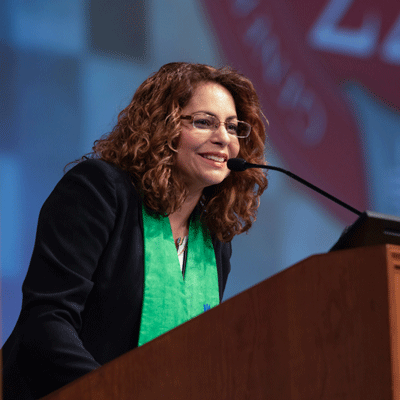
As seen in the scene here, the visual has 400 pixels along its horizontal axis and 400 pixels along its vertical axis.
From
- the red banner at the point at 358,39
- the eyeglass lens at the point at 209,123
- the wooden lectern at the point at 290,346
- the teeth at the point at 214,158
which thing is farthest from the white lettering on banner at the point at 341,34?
the wooden lectern at the point at 290,346

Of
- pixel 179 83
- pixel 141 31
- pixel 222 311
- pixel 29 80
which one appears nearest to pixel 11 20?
pixel 29 80

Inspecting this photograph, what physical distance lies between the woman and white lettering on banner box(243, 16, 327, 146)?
0.71m

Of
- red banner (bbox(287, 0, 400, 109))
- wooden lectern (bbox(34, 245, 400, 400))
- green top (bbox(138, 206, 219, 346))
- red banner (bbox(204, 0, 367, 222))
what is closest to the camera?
wooden lectern (bbox(34, 245, 400, 400))

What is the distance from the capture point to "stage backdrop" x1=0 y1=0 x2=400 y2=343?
6.07ft

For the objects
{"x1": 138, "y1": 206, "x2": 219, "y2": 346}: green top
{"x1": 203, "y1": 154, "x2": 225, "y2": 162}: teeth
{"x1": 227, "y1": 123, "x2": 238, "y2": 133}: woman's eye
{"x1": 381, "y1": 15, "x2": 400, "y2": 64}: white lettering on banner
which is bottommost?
{"x1": 138, "y1": 206, "x2": 219, "y2": 346}: green top

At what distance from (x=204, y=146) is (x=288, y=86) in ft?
3.37

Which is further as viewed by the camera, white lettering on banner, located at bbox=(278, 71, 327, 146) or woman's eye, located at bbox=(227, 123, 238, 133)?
white lettering on banner, located at bbox=(278, 71, 327, 146)

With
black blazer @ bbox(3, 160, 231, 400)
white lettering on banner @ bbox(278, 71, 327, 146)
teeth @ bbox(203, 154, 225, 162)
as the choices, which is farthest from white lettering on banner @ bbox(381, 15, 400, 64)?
black blazer @ bbox(3, 160, 231, 400)

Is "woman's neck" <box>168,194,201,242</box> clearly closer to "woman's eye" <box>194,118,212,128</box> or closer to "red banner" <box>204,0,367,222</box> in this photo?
"woman's eye" <box>194,118,212,128</box>

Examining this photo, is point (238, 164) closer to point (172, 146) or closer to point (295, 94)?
point (172, 146)

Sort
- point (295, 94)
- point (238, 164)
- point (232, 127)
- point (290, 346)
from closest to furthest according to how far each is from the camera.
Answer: point (290, 346) → point (238, 164) → point (232, 127) → point (295, 94)

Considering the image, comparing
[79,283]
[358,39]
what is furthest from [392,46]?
[79,283]

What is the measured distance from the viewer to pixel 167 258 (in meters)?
1.35

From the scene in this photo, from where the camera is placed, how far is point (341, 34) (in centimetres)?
248
